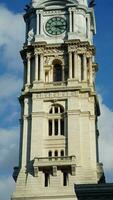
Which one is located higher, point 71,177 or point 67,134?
point 67,134

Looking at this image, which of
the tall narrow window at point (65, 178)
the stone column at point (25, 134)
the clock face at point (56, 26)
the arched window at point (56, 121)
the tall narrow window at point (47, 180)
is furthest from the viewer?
the clock face at point (56, 26)

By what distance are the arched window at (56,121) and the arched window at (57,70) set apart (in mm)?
5253

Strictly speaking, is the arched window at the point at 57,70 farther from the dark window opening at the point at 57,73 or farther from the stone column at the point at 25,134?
the stone column at the point at 25,134

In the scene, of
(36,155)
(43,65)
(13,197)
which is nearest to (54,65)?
(43,65)

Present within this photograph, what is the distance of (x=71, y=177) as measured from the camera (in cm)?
7856

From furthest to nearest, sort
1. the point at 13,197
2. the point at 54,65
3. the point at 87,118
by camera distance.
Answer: the point at 54,65 < the point at 87,118 < the point at 13,197

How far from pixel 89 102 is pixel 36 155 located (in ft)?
34.5

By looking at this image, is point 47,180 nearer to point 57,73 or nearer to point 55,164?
point 55,164

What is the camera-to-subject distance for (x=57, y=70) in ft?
291

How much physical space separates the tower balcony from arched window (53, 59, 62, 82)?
13.2m

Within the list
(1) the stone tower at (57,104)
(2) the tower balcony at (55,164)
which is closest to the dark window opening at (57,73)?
(1) the stone tower at (57,104)

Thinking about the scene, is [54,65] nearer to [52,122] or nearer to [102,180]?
[52,122]

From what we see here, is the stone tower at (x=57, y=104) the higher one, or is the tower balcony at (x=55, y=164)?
the stone tower at (x=57, y=104)

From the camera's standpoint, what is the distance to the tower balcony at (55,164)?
78750 mm
